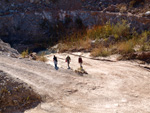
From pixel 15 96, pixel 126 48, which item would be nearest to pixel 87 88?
pixel 15 96

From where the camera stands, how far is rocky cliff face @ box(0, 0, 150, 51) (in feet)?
55.6

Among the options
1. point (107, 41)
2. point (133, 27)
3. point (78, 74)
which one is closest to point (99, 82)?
point (78, 74)

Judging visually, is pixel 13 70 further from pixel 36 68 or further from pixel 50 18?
pixel 50 18

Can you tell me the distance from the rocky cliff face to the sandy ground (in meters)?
8.98

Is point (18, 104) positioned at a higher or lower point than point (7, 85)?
lower

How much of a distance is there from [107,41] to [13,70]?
7474mm

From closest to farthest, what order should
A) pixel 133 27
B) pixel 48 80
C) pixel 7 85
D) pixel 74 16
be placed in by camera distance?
pixel 7 85, pixel 48 80, pixel 133 27, pixel 74 16

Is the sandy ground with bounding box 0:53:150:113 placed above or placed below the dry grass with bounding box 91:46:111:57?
below

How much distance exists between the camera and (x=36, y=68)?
7484 mm

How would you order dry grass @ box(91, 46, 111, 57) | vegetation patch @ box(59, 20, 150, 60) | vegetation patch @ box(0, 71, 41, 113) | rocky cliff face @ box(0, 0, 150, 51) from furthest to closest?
1. rocky cliff face @ box(0, 0, 150, 51)
2. dry grass @ box(91, 46, 111, 57)
3. vegetation patch @ box(59, 20, 150, 60)
4. vegetation patch @ box(0, 71, 41, 113)

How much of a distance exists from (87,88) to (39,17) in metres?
13.8

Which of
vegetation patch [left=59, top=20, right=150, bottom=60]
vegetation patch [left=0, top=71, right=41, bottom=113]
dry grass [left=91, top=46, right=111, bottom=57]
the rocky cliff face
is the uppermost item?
the rocky cliff face

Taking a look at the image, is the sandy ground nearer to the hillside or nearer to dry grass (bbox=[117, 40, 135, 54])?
the hillside

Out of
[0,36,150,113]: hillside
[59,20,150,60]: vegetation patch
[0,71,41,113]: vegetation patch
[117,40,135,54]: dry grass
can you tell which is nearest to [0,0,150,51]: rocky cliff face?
[59,20,150,60]: vegetation patch
